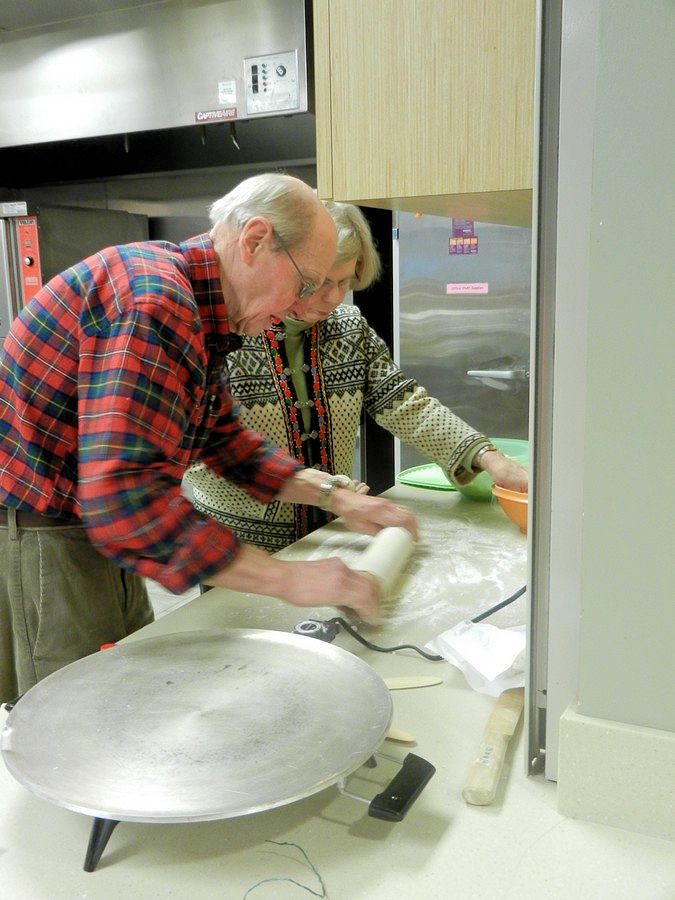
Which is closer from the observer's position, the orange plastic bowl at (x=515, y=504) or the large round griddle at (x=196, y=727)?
the large round griddle at (x=196, y=727)

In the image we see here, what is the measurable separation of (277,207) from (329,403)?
30.0 inches

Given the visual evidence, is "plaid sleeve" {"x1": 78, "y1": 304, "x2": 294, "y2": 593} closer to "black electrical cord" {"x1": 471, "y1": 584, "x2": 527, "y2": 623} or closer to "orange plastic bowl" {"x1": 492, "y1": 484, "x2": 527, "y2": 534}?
"black electrical cord" {"x1": 471, "y1": 584, "x2": 527, "y2": 623}

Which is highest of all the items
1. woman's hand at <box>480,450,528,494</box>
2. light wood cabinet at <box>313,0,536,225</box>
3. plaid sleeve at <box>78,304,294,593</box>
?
light wood cabinet at <box>313,0,536,225</box>

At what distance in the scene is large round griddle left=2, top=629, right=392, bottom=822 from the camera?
681 mm

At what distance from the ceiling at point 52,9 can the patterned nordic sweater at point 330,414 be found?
161 centimetres

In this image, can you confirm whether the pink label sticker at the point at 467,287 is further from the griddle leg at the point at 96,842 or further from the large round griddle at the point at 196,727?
the griddle leg at the point at 96,842

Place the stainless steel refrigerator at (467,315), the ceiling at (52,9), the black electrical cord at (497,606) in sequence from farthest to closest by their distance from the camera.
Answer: the stainless steel refrigerator at (467,315), the ceiling at (52,9), the black electrical cord at (497,606)

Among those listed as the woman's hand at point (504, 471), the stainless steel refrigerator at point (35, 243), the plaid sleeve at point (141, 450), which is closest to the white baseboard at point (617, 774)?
the plaid sleeve at point (141, 450)

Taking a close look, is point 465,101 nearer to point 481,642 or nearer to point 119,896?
point 481,642

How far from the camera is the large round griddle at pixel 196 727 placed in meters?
0.68

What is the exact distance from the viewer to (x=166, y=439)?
3.41ft

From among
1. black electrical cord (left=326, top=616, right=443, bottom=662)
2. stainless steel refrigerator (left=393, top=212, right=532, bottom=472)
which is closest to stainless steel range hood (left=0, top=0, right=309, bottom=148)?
stainless steel refrigerator (left=393, top=212, right=532, bottom=472)

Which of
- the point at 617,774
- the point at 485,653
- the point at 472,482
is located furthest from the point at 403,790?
the point at 472,482

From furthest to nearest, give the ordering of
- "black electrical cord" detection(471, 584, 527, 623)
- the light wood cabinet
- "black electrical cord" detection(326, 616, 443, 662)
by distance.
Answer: "black electrical cord" detection(471, 584, 527, 623) < "black electrical cord" detection(326, 616, 443, 662) < the light wood cabinet
